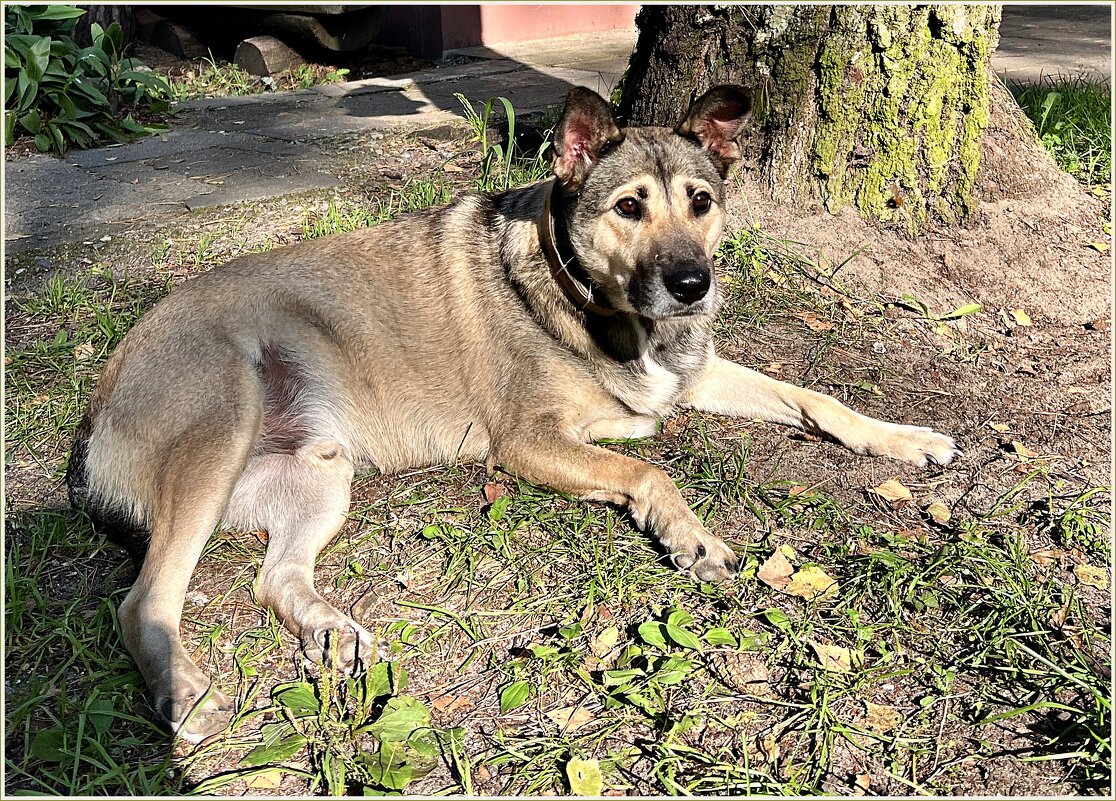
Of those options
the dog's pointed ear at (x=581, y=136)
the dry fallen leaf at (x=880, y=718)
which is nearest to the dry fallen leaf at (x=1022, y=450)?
the dry fallen leaf at (x=880, y=718)

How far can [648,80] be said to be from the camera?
16.3ft

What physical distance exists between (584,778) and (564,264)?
1927 mm

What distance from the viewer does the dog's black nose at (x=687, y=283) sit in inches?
125

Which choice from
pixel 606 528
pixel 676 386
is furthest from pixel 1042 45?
pixel 606 528

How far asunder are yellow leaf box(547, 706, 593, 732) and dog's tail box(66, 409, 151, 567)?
5.11ft

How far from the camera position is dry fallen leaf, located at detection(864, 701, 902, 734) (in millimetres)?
2387

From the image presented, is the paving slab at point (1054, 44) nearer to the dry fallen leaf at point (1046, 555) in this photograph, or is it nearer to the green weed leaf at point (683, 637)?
the dry fallen leaf at point (1046, 555)

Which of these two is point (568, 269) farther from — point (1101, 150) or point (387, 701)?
point (1101, 150)

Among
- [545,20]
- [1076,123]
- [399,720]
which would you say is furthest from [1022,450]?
[545,20]

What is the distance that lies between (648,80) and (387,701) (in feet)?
12.2

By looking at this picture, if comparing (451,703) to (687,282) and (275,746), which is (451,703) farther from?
(687,282)

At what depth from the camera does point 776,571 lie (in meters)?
2.95

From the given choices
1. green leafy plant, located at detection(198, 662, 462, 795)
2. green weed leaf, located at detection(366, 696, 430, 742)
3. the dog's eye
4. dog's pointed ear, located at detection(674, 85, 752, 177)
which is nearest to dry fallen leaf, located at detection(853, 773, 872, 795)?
green leafy plant, located at detection(198, 662, 462, 795)

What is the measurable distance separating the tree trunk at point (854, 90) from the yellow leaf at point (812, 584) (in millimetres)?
2561
